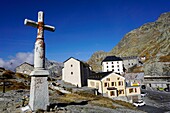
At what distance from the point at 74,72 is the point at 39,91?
46.6 meters

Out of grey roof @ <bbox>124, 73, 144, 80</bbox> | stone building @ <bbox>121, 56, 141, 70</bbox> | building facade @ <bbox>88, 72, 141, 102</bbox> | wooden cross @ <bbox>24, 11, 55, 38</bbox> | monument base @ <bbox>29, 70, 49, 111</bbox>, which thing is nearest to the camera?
monument base @ <bbox>29, 70, 49, 111</bbox>

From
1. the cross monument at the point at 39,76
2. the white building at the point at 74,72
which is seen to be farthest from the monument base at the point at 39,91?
the white building at the point at 74,72

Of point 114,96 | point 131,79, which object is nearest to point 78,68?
point 114,96

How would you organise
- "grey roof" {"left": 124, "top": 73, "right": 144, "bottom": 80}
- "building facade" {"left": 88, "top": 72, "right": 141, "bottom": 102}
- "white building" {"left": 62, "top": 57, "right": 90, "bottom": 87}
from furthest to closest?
"grey roof" {"left": 124, "top": 73, "right": 144, "bottom": 80}
"white building" {"left": 62, "top": 57, "right": 90, "bottom": 87}
"building facade" {"left": 88, "top": 72, "right": 141, "bottom": 102}

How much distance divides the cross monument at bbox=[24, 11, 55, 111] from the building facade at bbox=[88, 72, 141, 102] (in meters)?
41.5

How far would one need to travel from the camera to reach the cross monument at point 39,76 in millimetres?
12688

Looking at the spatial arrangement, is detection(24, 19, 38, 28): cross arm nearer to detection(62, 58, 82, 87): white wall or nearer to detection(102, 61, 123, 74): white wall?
detection(62, 58, 82, 87): white wall

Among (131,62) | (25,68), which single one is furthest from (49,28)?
(131,62)

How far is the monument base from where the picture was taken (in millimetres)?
12611

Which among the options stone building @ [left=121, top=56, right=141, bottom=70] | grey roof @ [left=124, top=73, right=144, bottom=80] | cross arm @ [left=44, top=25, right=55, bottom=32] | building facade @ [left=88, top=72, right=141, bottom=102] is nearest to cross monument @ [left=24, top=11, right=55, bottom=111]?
cross arm @ [left=44, top=25, right=55, bottom=32]

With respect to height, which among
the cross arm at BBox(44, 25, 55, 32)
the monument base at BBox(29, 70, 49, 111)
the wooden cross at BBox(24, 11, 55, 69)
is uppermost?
the cross arm at BBox(44, 25, 55, 32)

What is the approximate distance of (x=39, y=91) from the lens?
42.1ft

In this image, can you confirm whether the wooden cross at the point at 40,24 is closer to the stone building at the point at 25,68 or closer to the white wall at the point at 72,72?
the white wall at the point at 72,72

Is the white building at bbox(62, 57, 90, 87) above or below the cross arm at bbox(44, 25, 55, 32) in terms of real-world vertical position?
below
